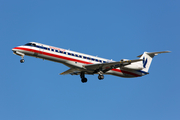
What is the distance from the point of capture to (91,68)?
29844mm

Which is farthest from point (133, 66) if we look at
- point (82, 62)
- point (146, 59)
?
point (82, 62)

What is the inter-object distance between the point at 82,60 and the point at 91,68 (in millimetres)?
1452

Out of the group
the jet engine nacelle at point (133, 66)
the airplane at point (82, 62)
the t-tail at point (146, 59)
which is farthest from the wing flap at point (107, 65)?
the t-tail at point (146, 59)

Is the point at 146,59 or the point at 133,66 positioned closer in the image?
the point at 133,66

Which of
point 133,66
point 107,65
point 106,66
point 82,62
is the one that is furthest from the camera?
point 133,66

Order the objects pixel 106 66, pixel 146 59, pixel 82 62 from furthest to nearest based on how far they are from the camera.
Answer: pixel 146 59 < pixel 106 66 < pixel 82 62

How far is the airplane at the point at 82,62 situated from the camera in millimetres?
27906

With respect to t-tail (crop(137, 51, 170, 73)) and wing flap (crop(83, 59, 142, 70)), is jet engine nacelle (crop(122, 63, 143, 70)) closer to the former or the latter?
t-tail (crop(137, 51, 170, 73))

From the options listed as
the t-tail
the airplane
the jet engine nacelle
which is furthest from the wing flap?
the t-tail

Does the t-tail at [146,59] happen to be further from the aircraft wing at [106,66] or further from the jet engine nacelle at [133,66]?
the aircraft wing at [106,66]

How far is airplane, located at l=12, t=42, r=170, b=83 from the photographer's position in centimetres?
2791

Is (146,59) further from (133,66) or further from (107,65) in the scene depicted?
(107,65)

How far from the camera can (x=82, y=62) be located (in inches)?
1153

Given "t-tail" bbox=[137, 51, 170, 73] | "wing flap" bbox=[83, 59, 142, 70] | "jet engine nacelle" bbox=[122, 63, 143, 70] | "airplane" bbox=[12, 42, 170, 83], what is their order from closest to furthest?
"airplane" bbox=[12, 42, 170, 83], "wing flap" bbox=[83, 59, 142, 70], "jet engine nacelle" bbox=[122, 63, 143, 70], "t-tail" bbox=[137, 51, 170, 73]
